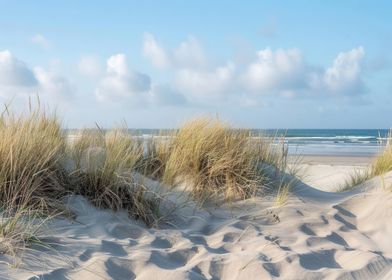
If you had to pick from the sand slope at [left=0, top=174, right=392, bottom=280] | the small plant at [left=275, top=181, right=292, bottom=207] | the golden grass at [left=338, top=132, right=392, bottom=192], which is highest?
the golden grass at [left=338, top=132, right=392, bottom=192]

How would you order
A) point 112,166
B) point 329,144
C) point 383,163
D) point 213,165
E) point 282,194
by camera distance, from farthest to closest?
point 329,144, point 383,163, point 213,165, point 282,194, point 112,166

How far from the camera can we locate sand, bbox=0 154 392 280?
10.6 feet

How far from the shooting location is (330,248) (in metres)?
4.14

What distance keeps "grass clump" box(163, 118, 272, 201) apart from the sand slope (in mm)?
256

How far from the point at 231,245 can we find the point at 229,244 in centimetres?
2

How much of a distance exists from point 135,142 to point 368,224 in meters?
2.79

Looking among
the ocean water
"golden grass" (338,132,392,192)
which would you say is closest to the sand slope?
"golden grass" (338,132,392,192)

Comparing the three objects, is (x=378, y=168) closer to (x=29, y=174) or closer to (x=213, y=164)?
(x=213, y=164)

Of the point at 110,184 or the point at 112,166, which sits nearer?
the point at 110,184

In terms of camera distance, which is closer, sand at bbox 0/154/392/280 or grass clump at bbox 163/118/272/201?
sand at bbox 0/154/392/280

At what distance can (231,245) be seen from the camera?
4043 mm

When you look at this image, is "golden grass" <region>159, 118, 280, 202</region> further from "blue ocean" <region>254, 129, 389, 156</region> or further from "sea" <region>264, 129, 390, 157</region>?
"blue ocean" <region>254, 129, 389, 156</region>

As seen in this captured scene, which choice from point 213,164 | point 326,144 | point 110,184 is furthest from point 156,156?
point 326,144

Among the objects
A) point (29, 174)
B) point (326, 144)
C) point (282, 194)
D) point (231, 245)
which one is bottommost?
point (231, 245)
